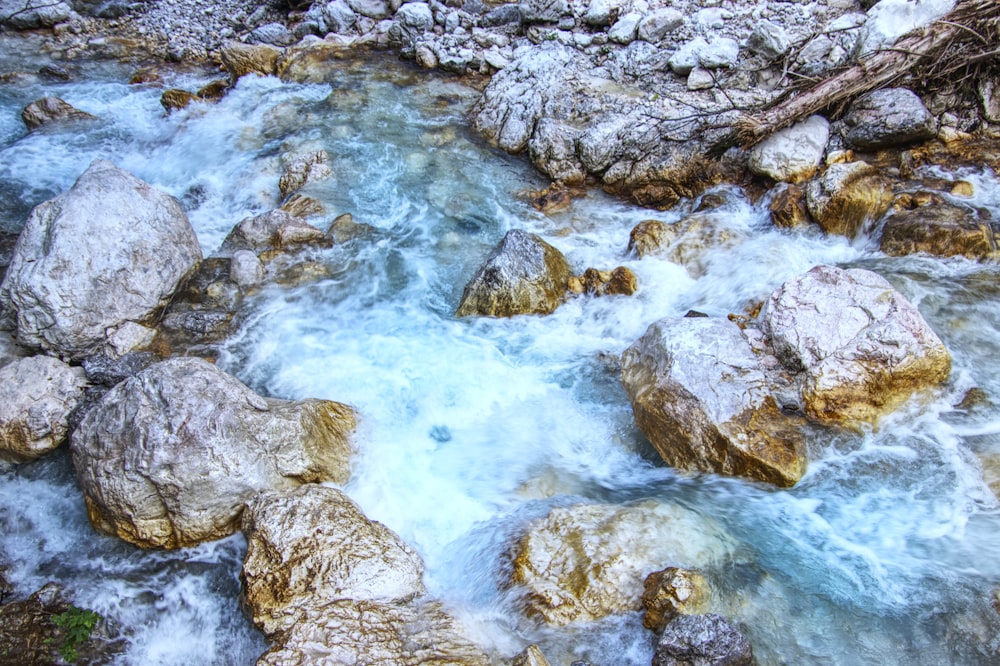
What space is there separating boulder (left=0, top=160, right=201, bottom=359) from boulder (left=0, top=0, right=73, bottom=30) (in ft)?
31.6

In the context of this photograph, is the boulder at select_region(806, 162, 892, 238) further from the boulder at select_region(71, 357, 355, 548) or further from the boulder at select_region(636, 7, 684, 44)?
the boulder at select_region(71, 357, 355, 548)

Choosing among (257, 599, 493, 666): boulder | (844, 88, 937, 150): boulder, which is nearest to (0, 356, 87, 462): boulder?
(257, 599, 493, 666): boulder

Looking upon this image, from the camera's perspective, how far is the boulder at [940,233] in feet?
19.6

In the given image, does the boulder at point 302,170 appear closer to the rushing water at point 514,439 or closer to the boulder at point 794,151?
the rushing water at point 514,439

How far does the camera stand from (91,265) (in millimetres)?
6020

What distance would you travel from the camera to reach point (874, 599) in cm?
393

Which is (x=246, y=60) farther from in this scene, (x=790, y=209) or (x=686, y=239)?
(x=790, y=209)

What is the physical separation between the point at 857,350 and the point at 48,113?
11382mm

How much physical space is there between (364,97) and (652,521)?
860cm

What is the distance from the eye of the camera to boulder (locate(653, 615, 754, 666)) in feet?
11.4

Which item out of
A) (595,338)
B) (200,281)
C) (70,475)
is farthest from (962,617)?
(200,281)

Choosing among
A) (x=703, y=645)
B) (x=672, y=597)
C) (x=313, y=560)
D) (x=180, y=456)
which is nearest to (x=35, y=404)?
(x=180, y=456)


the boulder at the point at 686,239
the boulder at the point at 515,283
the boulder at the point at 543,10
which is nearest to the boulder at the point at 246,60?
the boulder at the point at 543,10

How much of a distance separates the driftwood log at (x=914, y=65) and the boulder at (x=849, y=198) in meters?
0.90
